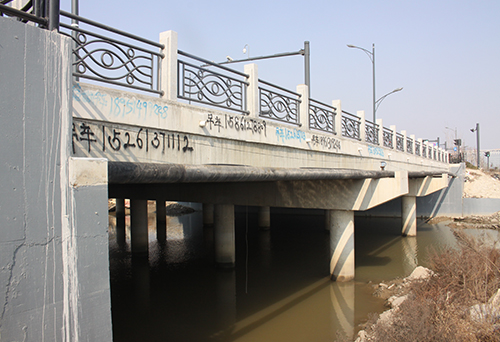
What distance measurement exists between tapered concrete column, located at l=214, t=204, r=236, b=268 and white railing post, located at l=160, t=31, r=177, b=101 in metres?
8.67

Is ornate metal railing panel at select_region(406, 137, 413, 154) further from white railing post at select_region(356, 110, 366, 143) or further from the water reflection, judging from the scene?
white railing post at select_region(356, 110, 366, 143)

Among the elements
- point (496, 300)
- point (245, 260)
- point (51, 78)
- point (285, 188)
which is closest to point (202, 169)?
point (51, 78)

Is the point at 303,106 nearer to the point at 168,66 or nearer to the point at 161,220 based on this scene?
the point at 168,66

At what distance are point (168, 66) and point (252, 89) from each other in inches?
99.2

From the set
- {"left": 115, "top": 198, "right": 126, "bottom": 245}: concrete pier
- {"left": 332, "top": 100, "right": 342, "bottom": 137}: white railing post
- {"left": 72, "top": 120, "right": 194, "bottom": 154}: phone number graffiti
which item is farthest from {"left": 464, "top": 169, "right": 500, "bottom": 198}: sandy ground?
{"left": 72, "top": 120, "right": 194, "bottom": 154}: phone number graffiti

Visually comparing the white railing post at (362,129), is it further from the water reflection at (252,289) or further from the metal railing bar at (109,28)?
the metal railing bar at (109,28)

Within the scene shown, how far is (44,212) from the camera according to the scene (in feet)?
11.3

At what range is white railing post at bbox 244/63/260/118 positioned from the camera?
8.70m

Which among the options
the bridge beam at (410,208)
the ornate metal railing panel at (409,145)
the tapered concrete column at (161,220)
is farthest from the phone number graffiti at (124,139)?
the ornate metal railing panel at (409,145)

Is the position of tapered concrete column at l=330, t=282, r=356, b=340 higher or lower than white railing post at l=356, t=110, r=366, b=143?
lower

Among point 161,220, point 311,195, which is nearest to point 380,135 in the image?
point 311,195

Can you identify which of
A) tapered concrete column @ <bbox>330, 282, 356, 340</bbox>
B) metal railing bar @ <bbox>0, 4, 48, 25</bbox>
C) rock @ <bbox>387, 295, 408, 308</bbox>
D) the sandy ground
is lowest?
tapered concrete column @ <bbox>330, 282, 356, 340</bbox>

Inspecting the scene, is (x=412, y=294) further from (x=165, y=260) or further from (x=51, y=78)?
(x=165, y=260)

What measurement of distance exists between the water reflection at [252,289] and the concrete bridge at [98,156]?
6.21 ft
